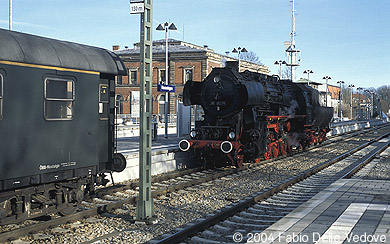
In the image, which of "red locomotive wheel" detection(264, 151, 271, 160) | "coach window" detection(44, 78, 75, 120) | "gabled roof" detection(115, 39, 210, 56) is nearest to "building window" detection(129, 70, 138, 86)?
"gabled roof" detection(115, 39, 210, 56)

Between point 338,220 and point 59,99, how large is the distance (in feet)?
18.3

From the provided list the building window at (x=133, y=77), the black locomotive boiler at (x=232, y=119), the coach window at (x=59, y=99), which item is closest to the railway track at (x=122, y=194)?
the black locomotive boiler at (x=232, y=119)

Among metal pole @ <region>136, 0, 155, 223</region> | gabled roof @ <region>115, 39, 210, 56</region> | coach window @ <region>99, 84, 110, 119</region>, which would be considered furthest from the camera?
gabled roof @ <region>115, 39, 210, 56</region>

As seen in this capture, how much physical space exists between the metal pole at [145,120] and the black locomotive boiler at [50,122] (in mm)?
1153

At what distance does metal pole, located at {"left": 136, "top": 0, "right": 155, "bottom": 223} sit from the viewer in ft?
27.8

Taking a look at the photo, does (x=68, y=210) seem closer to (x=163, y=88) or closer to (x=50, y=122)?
(x=50, y=122)

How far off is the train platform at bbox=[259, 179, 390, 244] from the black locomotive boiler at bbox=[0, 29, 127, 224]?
398cm

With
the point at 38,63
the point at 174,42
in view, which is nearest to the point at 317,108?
the point at 38,63

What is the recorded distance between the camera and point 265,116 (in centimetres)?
1694

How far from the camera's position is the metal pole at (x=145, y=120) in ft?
27.8

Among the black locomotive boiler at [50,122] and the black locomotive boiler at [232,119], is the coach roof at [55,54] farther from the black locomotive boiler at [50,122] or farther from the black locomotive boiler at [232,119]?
the black locomotive boiler at [232,119]

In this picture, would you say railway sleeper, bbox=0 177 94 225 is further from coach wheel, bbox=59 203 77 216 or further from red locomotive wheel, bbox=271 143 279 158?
red locomotive wheel, bbox=271 143 279 158

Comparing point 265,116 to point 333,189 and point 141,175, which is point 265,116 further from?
point 141,175

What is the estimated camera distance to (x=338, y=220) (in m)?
7.89
